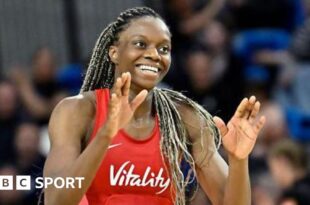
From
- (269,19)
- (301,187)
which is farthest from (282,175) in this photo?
(269,19)

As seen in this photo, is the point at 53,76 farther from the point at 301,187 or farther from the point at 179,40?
the point at 301,187

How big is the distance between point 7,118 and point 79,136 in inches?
155

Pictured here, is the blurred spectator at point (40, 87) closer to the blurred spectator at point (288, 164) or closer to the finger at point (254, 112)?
the blurred spectator at point (288, 164)

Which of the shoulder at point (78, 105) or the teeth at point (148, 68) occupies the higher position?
the teeth at point (148, 68)

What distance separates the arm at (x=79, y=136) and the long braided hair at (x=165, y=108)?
281mm

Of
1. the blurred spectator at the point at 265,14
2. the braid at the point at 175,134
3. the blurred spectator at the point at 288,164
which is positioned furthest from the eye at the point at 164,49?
the blurred spectator at the point at 265,14

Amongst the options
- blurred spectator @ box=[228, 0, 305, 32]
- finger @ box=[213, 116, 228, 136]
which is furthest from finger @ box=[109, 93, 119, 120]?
blurred spectator @ box=[228, 0, 305, 32]

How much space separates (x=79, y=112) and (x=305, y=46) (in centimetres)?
475

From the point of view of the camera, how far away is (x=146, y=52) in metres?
4.42

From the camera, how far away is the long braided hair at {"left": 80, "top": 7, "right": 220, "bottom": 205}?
4.52 m

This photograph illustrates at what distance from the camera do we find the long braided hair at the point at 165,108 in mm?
4520

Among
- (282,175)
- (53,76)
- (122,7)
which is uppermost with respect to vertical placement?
(122,7)

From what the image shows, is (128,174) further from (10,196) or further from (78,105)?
(10,196)

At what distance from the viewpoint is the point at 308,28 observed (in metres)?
8.84
